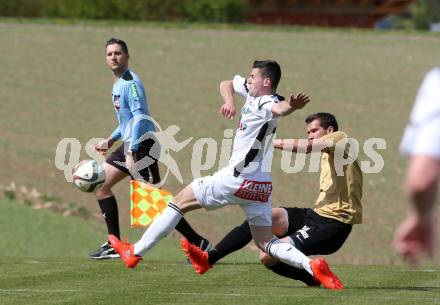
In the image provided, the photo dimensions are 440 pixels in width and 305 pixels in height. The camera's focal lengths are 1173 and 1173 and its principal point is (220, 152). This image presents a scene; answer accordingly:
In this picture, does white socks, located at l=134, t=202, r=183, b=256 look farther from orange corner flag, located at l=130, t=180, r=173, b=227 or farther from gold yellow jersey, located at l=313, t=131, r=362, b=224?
orange corner flag, located at l=130, t=180, r=173, b=227

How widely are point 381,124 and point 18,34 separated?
47.3 ft

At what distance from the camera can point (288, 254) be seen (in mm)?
9531

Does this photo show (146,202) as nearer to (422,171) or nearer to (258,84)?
(258,84)

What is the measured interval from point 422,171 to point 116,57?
955 centimetres

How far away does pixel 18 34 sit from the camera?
1539 inches

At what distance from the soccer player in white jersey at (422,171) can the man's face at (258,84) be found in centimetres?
531

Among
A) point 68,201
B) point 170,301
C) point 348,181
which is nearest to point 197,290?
point 170,301

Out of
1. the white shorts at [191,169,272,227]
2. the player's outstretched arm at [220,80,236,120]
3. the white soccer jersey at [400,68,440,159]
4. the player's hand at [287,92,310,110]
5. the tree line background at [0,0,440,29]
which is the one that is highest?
the white soccer jersey at [400,68,440,159]

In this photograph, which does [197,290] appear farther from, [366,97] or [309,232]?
[366,97]

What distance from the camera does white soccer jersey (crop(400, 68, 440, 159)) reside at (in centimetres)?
396

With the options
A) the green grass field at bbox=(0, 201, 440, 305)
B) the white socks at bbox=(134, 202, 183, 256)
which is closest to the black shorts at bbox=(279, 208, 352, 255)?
the green grass field at bbox=(0, 201, 440, 305)

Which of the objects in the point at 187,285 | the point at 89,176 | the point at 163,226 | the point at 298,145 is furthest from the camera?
the point at 89,176

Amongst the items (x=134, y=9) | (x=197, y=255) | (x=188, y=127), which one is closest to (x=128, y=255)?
(x=197, y=255)

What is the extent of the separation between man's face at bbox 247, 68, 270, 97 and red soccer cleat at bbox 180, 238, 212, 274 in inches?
55.6
